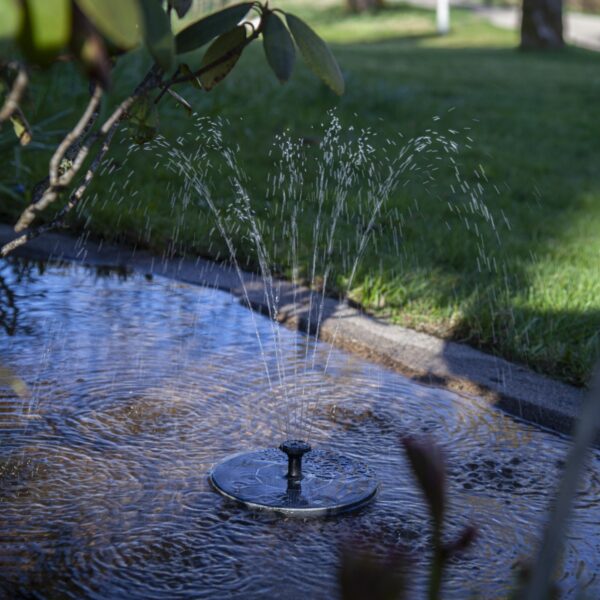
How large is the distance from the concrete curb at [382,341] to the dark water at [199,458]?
0.06 metres

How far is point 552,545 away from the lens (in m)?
0.84

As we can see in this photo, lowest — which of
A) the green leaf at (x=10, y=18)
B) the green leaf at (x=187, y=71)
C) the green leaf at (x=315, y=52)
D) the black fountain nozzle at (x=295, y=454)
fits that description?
the black fountain nozzle at (x=295, y=454)

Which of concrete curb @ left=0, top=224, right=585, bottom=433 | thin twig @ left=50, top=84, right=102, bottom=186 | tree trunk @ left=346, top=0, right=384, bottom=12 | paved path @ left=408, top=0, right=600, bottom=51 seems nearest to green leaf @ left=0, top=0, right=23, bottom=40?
thin twig @ left=50, top=84, right=102, bottom=186

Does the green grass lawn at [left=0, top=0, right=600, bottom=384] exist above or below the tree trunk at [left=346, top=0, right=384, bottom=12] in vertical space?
below

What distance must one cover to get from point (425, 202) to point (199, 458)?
3.48 metres

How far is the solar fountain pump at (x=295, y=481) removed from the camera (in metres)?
2.43

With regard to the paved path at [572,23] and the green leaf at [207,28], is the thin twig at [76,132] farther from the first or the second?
the paved path at [572,23]

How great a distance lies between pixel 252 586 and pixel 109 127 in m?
0.91

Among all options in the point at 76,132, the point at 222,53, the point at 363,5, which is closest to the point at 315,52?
the point at 222,53

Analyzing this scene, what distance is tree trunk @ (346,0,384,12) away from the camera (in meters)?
26.1

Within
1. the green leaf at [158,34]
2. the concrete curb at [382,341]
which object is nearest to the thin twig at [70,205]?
the green leaf at [158,34]

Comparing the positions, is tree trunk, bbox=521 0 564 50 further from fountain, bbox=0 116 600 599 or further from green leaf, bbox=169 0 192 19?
green leaf, bbox=169 0 192 19

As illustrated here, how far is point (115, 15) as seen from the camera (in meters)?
0.99

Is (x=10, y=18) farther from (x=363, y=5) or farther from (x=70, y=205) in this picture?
(x=363, y=5)
